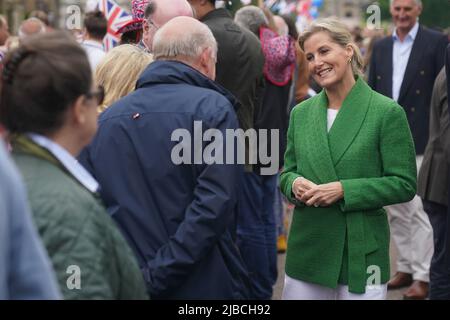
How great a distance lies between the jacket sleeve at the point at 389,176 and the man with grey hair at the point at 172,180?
72 centimetres

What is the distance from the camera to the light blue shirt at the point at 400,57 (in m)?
8.34

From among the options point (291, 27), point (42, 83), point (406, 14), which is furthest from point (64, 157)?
point (291, 27)

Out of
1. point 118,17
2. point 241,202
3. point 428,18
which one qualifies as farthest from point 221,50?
point 428,18

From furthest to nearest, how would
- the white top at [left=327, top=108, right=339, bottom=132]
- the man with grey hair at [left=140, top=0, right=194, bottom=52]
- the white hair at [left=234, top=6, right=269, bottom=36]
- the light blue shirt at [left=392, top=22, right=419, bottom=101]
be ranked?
the light blue shirt at [left=392, top=22, right=419, bottom=101]
the white hair at [left=234, top=6, right=269, bottom=36]
the man with grey hair at [left=140, top=0, right=194, bottom=52]
the white top at [left=327, top=108, right=339, bottom=132]

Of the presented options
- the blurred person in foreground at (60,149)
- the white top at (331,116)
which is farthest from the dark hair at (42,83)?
the white top at (331,116)

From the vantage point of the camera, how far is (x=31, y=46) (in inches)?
106

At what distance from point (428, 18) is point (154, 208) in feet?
318

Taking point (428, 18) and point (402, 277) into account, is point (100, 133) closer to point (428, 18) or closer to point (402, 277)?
point (402, 277)

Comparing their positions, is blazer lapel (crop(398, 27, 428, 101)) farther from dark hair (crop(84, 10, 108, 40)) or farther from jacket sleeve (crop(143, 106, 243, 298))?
jacket sleeve (crop(143, 106, 243, 298))

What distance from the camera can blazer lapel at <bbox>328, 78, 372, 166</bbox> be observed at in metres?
4.57

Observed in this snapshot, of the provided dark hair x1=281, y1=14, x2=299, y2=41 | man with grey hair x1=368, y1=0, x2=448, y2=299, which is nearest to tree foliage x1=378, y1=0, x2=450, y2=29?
dark hair x1=281, y1=14, x2=299, y2=41

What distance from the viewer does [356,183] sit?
4.49 meters

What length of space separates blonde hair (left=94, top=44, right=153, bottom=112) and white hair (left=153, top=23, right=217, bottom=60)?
2.35ft

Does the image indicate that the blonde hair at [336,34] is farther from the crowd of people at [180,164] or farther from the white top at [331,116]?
the white top at [331,116]
